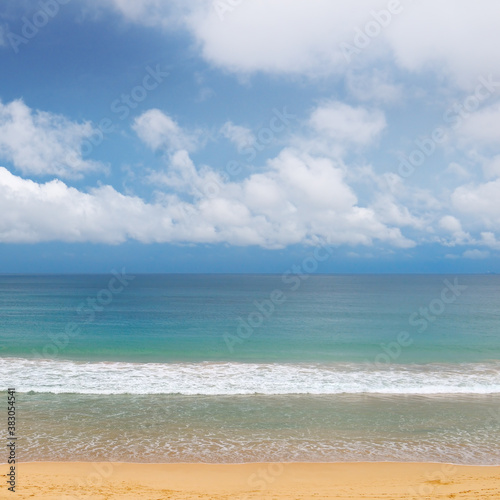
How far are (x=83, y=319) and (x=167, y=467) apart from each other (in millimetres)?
40891

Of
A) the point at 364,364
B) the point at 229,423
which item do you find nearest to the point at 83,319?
the point at 364,364

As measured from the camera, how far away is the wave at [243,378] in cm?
2045

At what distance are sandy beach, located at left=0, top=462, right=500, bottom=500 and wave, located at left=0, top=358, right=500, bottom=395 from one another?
7.94 meters

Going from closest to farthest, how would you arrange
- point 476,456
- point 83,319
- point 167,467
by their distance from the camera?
1. point 167,467
2. point 476,456
3. point 83,319

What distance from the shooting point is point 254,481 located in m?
11.3

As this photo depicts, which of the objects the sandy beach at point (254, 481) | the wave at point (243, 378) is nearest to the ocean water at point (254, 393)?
the wave at point (243, 378)

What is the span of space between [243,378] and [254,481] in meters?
11.6

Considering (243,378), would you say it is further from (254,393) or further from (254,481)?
(254,481)

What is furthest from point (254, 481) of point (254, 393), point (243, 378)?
point (243, 378)

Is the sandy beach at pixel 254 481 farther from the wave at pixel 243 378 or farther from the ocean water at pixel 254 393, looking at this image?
the wave at pixel 243 378

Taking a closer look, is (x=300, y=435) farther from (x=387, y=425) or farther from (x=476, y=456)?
(x=476, y=456)

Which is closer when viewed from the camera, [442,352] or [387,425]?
[387,425]

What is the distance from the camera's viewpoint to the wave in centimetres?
2045

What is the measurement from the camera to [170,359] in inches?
1117
